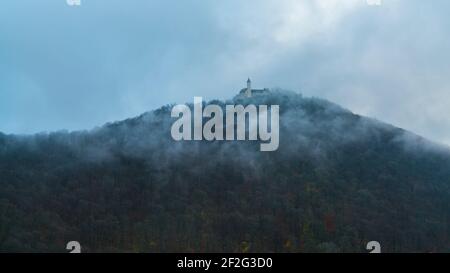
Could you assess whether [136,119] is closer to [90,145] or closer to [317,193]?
[90,145]

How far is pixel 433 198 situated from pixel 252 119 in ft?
11.4

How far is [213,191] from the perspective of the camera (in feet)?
33.6

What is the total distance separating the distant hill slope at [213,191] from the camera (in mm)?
9852

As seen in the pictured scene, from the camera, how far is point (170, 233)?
9.99m

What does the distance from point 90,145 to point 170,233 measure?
1866 millimetres

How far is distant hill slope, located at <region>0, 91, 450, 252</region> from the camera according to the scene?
9852 mm

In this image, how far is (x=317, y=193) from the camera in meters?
10.2
